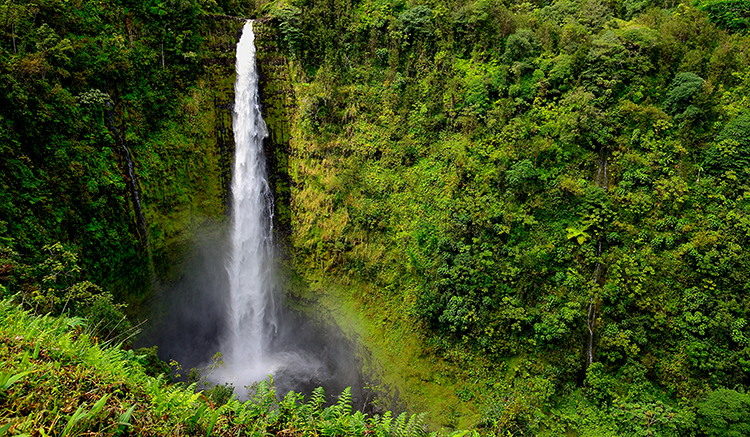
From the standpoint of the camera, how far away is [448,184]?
14.9 metres

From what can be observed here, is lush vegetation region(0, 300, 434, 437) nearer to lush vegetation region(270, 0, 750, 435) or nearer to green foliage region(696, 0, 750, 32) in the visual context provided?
lush vegetation region(270, 0, 750, 435)

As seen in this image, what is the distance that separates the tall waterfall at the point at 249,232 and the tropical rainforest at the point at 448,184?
794mm

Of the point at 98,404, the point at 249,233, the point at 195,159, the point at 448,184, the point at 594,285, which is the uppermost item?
the point at 98,404

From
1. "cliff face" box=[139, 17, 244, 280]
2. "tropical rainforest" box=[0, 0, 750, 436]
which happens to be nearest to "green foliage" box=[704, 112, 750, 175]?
"tropical rainforest" box=[0, 0, 750, 436]

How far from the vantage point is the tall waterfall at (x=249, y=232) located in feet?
55.8

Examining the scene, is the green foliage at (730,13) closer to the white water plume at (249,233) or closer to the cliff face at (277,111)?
the cliff face at (277,111)

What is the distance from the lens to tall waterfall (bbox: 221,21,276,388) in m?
17.0

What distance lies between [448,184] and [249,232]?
430 inches

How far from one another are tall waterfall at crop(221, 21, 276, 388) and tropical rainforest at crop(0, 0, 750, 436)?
794 millimetres

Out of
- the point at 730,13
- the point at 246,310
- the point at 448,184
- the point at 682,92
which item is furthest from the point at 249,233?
the point at 730,13

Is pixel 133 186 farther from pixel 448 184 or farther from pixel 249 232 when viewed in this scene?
pixel 448 184

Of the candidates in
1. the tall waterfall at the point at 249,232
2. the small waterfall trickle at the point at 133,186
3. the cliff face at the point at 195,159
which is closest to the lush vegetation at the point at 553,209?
the tall waterfall at the point at 249,232

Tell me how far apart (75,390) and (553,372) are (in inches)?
499

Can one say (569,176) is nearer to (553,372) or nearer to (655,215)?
(655,215)
